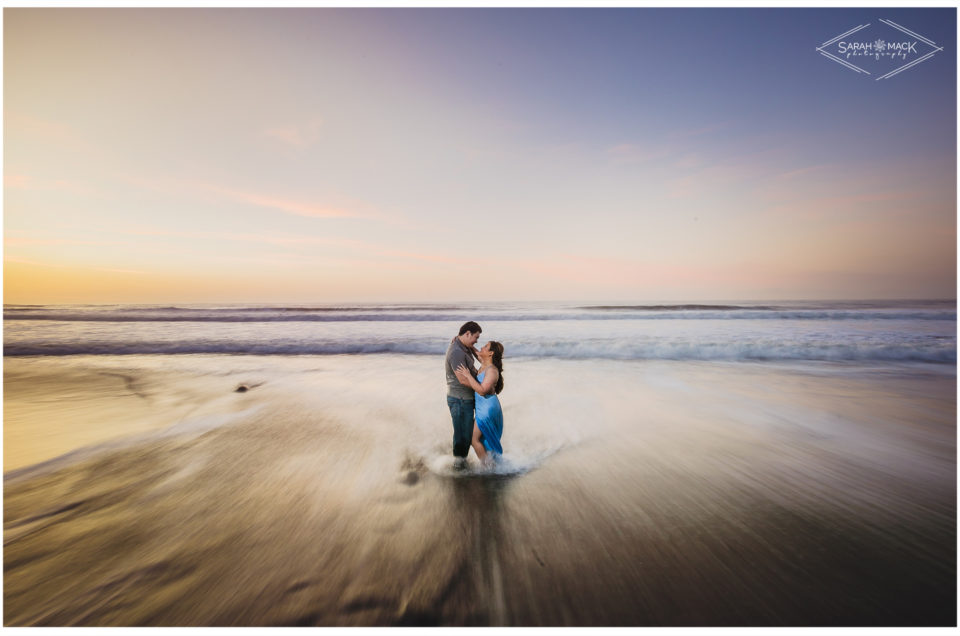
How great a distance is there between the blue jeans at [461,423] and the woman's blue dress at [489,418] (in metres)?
0.11

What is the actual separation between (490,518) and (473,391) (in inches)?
52.8

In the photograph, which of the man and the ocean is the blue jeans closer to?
the man

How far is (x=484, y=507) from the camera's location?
3.33 m

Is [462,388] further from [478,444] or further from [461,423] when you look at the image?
[478,444]

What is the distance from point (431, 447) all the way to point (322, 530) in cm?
196

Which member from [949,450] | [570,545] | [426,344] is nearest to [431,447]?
[570,545]

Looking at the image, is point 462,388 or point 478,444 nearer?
point 462,388

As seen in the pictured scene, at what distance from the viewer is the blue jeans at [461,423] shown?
3.98 metres

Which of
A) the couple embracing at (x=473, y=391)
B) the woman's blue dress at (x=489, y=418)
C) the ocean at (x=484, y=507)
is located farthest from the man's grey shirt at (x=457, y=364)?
the ocean at (x=484, y=507)

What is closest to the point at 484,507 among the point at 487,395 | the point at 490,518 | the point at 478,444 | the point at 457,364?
the point at 490,518

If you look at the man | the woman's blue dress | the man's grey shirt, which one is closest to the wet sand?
the woman's blue dress

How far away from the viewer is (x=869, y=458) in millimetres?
4414

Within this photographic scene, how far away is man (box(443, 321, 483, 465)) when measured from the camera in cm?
387

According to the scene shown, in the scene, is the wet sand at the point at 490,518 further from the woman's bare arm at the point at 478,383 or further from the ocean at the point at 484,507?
the woman's bare arm at the point at 478,383
